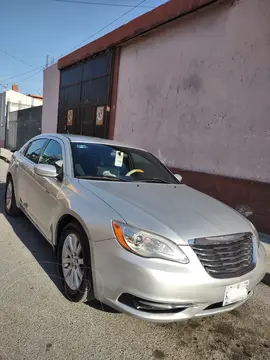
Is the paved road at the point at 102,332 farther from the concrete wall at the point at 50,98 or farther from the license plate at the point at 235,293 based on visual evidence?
the concrete wall at the point at 50,98

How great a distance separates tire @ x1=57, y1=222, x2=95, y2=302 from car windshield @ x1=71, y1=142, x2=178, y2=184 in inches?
25.4

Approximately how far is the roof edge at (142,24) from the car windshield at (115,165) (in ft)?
14.2

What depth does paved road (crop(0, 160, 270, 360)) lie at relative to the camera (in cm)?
231

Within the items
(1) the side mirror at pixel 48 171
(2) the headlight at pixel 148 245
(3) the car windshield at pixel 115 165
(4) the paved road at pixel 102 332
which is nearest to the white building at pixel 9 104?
(3) the car windshield at pixel 115 165

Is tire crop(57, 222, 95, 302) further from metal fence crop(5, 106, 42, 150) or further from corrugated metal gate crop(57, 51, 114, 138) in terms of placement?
metal fence crop(5, 106, 42, 150)

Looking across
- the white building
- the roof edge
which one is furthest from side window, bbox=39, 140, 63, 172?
the white building

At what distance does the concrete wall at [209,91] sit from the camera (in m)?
5.76

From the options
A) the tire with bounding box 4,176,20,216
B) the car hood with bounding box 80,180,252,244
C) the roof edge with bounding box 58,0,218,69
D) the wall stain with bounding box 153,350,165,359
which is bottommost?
the wall stain with bounding box 153,350,165,359

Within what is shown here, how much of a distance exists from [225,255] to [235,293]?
1.00ft

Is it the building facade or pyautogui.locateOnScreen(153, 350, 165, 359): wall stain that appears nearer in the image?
pyautogui.locateOnScreen(153, 350, 165, 359): wall stain

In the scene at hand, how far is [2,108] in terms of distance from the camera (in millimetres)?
27906

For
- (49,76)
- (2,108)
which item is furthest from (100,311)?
(2,108)

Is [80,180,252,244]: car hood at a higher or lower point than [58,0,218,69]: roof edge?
lower

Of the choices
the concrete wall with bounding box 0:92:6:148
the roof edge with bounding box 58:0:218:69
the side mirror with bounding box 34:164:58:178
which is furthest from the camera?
the concrete wall with bounding box 0:92:6:148
